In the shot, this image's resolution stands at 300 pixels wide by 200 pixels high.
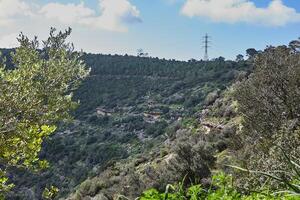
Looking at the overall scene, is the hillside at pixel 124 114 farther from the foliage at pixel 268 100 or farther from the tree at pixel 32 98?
the tree at pixel 32 98

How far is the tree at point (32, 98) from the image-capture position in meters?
10.4

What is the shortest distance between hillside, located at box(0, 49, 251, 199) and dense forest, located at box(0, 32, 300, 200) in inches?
12.6

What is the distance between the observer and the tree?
10.4 meters

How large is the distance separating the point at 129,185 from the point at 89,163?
59.2 m

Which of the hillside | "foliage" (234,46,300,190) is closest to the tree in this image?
"foliage" (234,46,300,190)

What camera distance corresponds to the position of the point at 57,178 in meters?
82.2

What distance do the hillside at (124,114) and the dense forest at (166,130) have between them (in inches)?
12.6

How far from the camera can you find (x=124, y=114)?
115875mm

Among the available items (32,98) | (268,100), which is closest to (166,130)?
(268,100)

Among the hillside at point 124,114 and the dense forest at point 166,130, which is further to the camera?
the hillside at point 124,114

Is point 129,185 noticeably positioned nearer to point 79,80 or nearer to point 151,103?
point 79,80

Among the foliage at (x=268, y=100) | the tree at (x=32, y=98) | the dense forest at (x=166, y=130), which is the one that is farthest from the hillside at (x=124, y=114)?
the tree at (x=32, y=98)

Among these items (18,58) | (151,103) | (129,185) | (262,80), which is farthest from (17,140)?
(151,103)

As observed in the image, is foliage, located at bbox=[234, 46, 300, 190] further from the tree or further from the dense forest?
the tree
